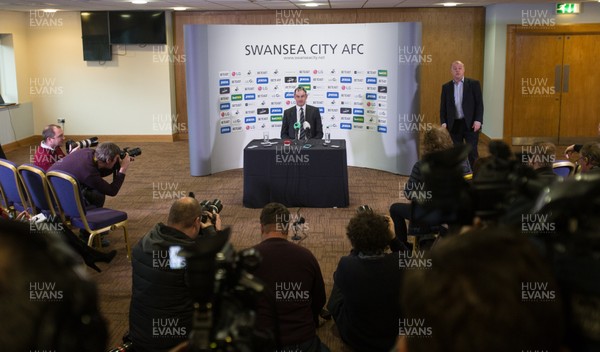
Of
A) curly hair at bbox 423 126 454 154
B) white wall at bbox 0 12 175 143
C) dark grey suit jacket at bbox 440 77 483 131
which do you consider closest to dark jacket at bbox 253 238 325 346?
curly hair at bbox 423 126 454 154

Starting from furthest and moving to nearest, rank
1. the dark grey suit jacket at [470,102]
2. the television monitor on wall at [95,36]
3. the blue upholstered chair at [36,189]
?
the television monitor on wall at [95,36] → the dark grey suit jacket at [470,102] → the blue upholstered chair at [36,189]

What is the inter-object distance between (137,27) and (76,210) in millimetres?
7390

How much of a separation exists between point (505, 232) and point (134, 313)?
2.95m

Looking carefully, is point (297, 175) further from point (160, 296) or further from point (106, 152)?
point (160, 296)

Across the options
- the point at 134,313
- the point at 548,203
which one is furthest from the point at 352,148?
→ the point at 548,203

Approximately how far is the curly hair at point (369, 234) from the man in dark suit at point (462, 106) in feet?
17.5

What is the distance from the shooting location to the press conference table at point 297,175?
294 inches

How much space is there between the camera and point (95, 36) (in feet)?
40.5

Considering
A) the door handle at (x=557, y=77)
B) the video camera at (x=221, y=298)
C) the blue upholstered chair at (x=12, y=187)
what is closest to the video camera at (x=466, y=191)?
the video camera at (x=221, y=298)

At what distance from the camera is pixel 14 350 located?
93cm

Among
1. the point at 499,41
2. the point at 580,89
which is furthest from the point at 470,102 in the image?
the point at 580,89

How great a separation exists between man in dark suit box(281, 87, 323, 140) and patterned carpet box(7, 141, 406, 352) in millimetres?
918

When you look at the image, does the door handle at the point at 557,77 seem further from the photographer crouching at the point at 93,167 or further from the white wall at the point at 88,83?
the photographer crouching at the point at 93,167

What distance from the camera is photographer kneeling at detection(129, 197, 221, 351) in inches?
133
